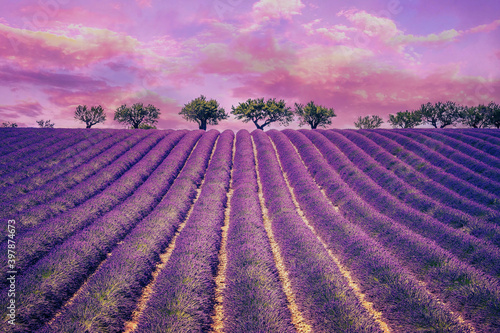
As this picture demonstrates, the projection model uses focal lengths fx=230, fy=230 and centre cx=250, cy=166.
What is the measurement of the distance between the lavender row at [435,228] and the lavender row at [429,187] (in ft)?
3.03

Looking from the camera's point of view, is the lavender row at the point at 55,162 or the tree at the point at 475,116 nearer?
the lavender row at the point at 55,162

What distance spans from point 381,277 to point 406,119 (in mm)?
54966

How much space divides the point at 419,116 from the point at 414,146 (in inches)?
1612

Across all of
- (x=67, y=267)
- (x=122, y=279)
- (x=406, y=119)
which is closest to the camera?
(x=122, y=279)

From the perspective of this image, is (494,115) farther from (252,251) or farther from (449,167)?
(252,251)

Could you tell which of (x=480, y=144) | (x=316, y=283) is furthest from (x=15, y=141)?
(x=480, y=144)

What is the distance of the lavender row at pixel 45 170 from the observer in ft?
28.7

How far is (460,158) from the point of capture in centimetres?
1238

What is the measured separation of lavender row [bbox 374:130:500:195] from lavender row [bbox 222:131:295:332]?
370 inches

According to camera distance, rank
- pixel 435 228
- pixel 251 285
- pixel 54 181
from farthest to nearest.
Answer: pixel 54 181
pixel 435 228
pixel 251 285

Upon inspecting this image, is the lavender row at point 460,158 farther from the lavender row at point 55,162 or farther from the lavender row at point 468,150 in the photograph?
the lavender row at point 55,162

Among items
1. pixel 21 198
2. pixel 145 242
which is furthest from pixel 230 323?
pixel 21 198

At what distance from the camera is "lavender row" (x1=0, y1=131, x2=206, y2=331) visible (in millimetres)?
3531

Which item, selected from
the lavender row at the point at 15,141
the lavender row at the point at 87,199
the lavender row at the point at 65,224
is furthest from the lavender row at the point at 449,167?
the lavender row at the point at 15,141
